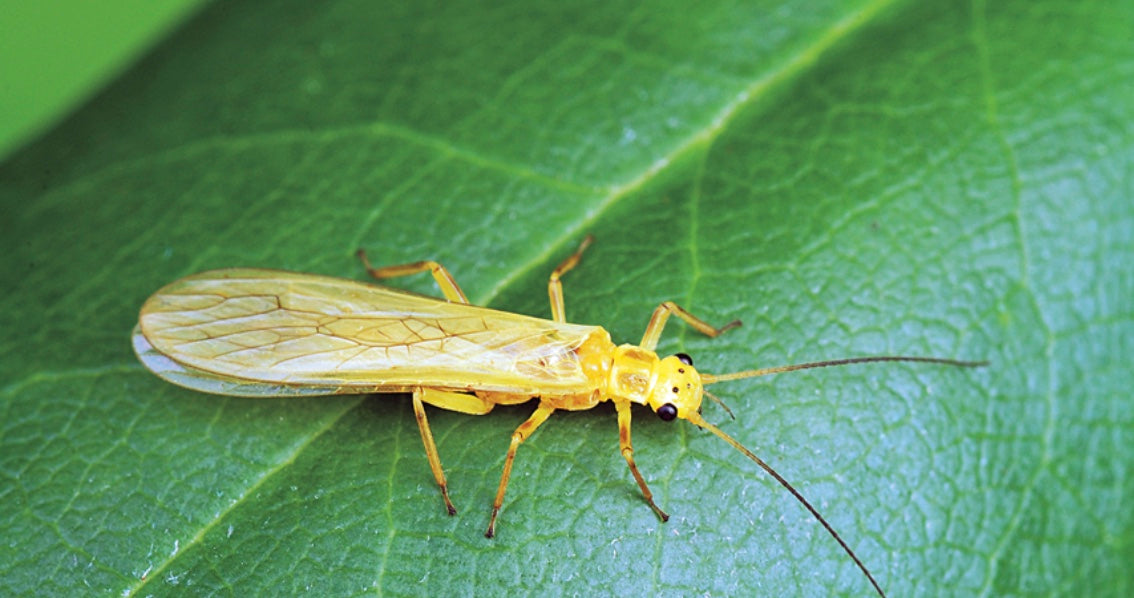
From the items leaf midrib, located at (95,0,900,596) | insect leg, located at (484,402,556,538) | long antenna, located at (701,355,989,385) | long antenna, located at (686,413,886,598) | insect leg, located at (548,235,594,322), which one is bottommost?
long antenna, located at (686,413,886,598)

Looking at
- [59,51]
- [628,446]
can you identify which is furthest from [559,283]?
[59,51]

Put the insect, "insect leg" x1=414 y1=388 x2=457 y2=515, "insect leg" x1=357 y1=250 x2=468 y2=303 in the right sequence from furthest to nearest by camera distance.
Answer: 1. "insect leg" x1=357 y1=250 x2=468 y2=303
2. the insect
3. "insect leg" x1=414 y1=388 x2=457 y2=515

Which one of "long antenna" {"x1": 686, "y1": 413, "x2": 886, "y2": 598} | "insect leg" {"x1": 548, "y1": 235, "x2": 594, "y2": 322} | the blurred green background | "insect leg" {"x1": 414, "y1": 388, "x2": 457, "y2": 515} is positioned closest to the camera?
"long antenna" {"x1": 686, "y1": 413, "x2": 886, "y2": 598}

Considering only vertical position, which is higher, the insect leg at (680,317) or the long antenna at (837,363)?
the insect leg at (680,317)

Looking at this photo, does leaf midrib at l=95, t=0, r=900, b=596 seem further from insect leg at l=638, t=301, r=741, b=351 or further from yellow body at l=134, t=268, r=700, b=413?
insect leg at l=638, t=301, r=741, b=351

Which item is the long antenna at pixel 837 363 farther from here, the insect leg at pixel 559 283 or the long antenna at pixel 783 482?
the insect leg at pixel 559 283

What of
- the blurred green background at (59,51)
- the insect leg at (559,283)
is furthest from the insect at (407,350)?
the blurred green background at (59,51)

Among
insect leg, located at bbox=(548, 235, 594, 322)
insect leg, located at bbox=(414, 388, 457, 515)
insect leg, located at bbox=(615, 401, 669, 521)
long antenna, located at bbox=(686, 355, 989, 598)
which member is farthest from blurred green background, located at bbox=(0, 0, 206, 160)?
long antenna, located at bbox=(686, 355, 989, 598)
